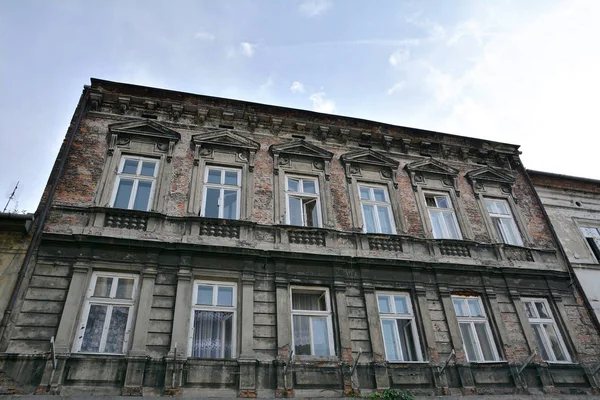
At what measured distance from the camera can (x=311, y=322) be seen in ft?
29.3

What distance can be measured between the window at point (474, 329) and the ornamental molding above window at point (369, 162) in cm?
342

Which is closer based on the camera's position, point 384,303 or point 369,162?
point 384,303

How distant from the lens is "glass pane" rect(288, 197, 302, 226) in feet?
34.0

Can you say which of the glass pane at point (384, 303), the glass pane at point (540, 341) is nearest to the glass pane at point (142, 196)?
the glass pane at point (384, 303)

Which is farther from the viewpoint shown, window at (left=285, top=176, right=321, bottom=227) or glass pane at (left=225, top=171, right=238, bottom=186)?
glass pane at (left=225, top=171, right=238, bottom=186)

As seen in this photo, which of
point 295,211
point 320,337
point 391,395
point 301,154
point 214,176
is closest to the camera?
point 391,395

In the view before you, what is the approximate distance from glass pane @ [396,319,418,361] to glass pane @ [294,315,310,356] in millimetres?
2039

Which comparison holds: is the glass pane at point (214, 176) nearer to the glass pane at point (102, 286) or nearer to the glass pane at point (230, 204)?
the glass pane at point (230, 204)

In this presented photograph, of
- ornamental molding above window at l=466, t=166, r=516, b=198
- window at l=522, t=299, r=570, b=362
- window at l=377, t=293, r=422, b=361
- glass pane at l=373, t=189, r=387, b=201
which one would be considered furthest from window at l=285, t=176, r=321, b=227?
window at l=522, t=299, r=570, b=362

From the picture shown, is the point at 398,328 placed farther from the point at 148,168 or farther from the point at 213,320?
the point at 148,168

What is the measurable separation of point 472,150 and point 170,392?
1064 centimetres

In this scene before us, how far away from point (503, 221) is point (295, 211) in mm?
6088

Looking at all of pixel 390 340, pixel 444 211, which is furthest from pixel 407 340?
pixel 444 211

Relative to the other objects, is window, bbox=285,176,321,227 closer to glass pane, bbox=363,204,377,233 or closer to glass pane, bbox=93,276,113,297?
glass pane, bbox=363,204,377,233
